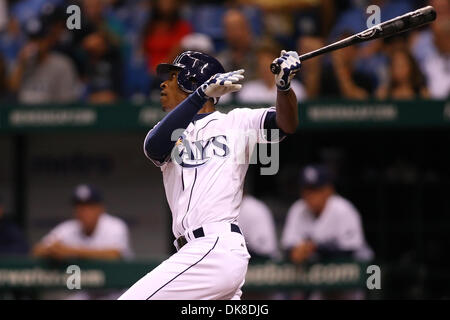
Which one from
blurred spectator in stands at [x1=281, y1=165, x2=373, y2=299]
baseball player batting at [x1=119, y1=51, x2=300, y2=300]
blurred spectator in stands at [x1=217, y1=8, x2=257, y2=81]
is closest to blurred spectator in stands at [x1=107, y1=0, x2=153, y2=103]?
blurred spectator in stands at [x1=217, y1=8, x2=257, y2=81]

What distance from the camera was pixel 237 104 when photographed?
27.5 feet

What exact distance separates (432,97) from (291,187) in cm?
146

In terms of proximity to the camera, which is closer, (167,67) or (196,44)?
(167,67)

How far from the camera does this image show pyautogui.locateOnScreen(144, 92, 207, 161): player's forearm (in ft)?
16.7

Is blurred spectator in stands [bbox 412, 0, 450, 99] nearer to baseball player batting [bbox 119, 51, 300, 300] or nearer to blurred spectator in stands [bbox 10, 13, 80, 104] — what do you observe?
blurred spectator in stands [bbox 10, 13, 80, 104]

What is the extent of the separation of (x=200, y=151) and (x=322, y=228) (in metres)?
2.91

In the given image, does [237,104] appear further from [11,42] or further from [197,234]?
[197,234]

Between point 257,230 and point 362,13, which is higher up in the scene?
point 362,13

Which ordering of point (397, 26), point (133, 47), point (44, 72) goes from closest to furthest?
point (397, 26)
point (44, 72)
point (133, 47)

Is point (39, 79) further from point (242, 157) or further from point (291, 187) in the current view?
point (242, 157)

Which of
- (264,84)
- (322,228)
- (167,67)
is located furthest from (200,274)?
(264,84)

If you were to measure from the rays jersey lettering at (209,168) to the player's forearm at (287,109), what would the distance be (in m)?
0.18

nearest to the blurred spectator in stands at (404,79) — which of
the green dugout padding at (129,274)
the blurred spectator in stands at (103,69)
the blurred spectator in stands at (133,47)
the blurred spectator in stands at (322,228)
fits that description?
the blurred spectator in stands at (322,228)

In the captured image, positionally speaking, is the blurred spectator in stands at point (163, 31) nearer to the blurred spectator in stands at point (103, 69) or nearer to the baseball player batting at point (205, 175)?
the blurred spectator in stands at point (103, 69)
